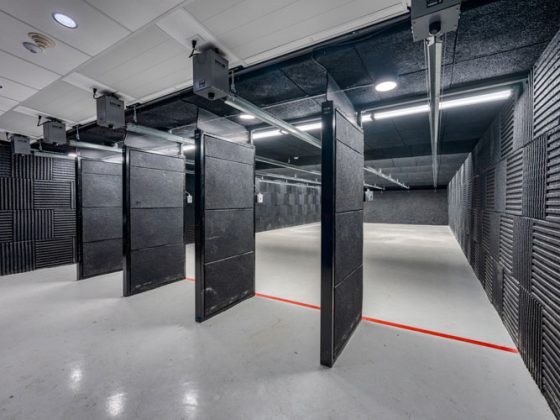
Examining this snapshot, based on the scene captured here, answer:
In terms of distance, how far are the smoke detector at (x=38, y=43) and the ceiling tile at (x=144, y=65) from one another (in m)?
0.30

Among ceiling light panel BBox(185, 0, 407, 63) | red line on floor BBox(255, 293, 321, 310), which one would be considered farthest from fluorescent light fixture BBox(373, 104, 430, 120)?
red line on floor BBox(255, 293, 321, 310)

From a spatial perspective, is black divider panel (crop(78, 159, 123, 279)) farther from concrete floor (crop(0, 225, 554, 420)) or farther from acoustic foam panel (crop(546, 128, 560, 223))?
acoustic foam panel (crop(546, 128, 560, 223))

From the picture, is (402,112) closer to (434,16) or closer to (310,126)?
(310,126)

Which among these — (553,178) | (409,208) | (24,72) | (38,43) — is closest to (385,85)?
(553,178)

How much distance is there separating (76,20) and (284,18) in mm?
1443

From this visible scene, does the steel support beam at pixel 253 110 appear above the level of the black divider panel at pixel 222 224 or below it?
above

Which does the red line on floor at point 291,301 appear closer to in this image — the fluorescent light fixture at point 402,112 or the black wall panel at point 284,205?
the fluorescent light fixture at point 402,112

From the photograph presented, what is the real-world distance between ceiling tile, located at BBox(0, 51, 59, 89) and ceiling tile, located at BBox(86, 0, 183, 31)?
4.17 feet

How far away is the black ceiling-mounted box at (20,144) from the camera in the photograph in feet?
14.7

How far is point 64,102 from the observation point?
3141mm

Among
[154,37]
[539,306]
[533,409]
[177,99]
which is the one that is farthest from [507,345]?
[177,99]

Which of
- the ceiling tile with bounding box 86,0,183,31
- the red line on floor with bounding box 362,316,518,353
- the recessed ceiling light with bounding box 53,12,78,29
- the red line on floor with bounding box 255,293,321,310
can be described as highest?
the ceiling tile with bounding box 86,0,183,31

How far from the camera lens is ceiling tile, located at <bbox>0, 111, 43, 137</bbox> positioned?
3584 millimetres

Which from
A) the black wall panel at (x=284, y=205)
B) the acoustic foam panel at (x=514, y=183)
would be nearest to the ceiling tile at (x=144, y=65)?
the acoustic foam panel at (x=514, y=183)
